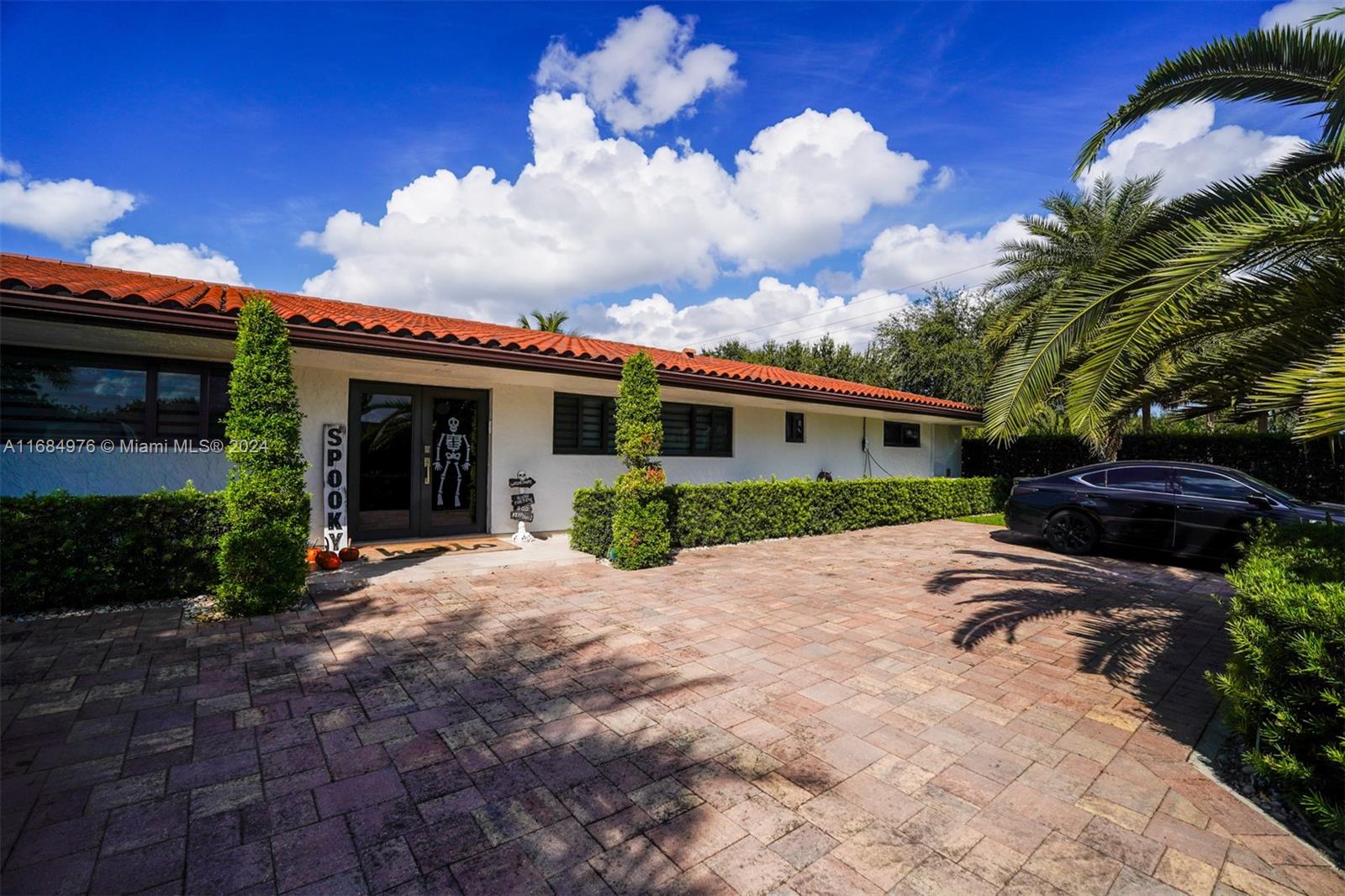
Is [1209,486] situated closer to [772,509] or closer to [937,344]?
[772,509]

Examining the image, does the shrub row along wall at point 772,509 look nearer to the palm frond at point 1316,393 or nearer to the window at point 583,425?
the window at point 583,425

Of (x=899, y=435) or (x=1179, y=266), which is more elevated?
(x=1179, y=266)

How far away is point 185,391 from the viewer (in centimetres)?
707

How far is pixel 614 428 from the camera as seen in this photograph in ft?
35.2

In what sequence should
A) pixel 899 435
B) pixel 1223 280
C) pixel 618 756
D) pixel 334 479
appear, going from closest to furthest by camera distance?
pixel 618 756, pixel 1223 280, pixel 334 479, pixel 899 435

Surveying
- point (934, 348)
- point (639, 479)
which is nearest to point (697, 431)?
point (639, 479)

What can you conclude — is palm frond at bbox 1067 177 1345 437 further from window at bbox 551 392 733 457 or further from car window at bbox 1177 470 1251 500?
window at bbox 551 392 733 457

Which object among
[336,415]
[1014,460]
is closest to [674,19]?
[336,415]

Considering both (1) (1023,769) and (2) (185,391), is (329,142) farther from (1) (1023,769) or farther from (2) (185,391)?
(1) (1023,769)

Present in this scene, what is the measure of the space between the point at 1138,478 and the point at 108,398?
46.2 ft

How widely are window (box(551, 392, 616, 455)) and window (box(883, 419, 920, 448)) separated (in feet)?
31.0

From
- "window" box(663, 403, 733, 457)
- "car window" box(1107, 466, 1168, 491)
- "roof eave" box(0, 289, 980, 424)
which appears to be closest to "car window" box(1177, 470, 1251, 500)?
"car window" box(1107, 466, 1168, 491)

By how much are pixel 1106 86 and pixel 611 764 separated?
813 cm

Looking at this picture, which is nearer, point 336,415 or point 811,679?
point 811,679
